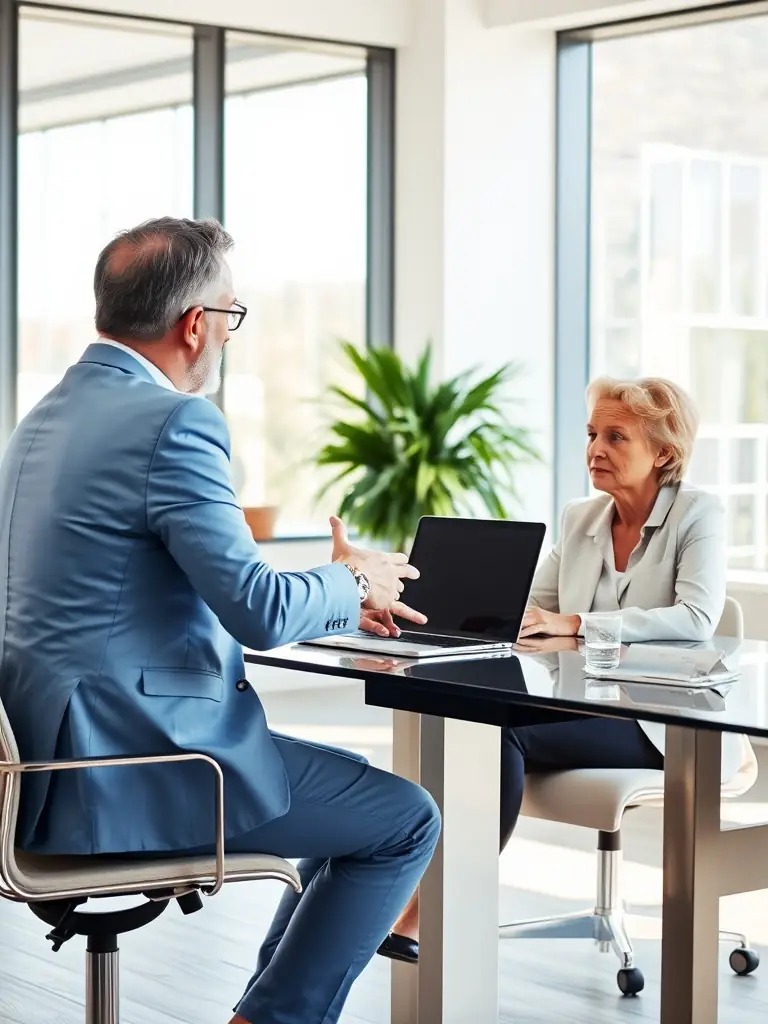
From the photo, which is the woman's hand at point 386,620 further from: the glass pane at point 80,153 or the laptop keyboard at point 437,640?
the glass pane at point 80,153

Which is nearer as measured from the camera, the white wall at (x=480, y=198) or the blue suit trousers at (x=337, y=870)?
the blue suit trousers at (x=337, y=870)

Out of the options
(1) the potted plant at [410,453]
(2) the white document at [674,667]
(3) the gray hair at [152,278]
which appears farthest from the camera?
(1) the potted plant at [410,453]

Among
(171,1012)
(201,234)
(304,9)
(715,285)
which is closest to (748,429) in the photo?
(715,285)

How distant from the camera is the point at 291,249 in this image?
7273 mm

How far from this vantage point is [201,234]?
7.75 feet

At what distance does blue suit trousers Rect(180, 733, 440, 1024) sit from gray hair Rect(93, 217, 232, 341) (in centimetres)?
66

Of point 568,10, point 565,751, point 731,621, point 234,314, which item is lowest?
point 565,751

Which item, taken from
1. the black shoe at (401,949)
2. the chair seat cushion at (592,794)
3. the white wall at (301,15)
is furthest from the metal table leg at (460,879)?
the white wall at (301,15)

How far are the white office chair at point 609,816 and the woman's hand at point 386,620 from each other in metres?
0.48

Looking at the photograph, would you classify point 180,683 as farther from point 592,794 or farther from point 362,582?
point 592,794

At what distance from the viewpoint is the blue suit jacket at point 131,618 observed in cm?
215

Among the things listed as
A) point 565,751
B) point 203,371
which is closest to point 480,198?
point 565,751

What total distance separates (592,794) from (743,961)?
686mm

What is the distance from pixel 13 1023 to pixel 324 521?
4.41 meters
